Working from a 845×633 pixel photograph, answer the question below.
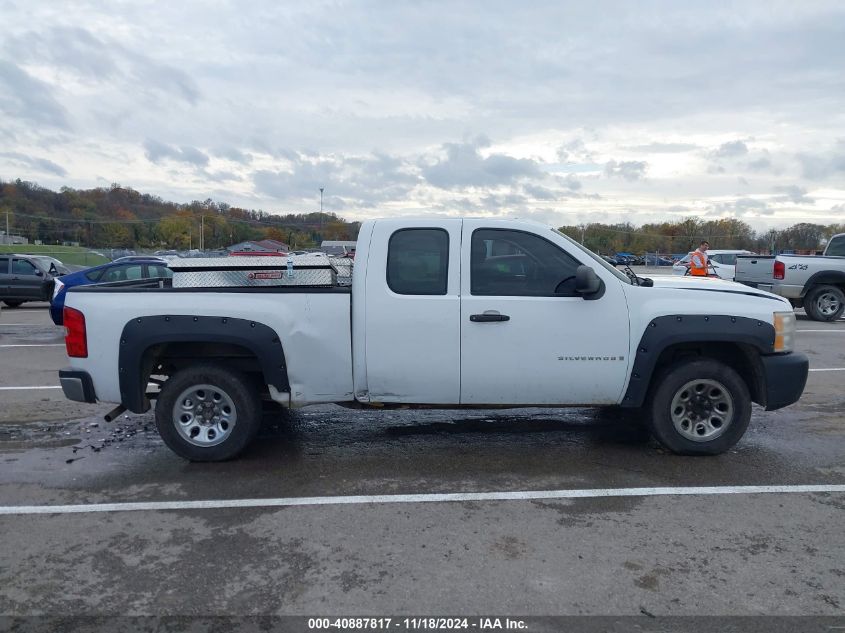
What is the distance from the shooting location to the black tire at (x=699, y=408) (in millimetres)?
5406

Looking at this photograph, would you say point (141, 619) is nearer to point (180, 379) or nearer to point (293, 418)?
point (180, 379)

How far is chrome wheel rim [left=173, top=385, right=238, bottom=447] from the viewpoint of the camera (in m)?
5.42

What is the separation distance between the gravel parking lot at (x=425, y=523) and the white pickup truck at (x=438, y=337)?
0.51m

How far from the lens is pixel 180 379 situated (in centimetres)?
540

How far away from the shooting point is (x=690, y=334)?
17.3ft

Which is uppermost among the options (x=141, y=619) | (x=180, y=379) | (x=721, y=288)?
(x=721, y=288)

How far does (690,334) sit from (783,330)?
2.66ft

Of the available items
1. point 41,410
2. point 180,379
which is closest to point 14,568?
point 180,379

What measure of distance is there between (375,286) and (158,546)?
7.69ft

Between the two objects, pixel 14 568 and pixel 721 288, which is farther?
pixel 721 288

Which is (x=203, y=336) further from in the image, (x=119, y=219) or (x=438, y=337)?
(x=119, y=219)

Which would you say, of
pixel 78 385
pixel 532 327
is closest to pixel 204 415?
pixel 78 385

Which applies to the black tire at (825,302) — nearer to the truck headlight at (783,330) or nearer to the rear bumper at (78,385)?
the truck headlight at (783,330)

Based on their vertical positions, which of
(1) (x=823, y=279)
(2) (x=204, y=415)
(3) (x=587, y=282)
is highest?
(3) (x=587, y=282)
